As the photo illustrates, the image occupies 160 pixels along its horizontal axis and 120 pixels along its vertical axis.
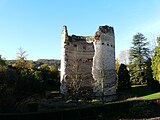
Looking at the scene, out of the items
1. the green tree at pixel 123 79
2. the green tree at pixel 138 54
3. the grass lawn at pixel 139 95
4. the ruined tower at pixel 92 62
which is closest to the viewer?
the grass lawn at pixel 139 95

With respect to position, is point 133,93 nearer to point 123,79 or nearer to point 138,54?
point 123,79

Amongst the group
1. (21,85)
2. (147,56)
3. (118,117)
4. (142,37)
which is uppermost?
(142,37)

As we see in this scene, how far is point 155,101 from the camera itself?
25.4 m

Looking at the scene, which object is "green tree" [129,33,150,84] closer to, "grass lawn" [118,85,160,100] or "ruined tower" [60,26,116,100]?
"grass lawn" [118,85,160,100]

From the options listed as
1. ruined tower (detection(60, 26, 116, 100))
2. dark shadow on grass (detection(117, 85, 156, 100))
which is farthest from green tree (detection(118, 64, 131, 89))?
ruined tower (detection(60, 26, 116, 100))

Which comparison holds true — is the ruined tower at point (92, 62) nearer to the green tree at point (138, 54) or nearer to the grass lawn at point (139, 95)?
the grass lawn at point (139, 95)

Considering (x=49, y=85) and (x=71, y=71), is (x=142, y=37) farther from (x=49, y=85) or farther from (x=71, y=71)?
(x=71, y=71)

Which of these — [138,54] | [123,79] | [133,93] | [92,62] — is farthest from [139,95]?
[138,54]

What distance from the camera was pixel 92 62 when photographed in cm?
3928

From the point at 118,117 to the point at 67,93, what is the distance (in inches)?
639

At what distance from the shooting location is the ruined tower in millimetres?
37312

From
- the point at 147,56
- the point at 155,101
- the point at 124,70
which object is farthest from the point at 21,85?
the point at 147,56

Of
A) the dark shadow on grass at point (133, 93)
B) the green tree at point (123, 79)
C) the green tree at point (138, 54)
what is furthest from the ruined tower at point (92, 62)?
the green tree at point (138, 54)

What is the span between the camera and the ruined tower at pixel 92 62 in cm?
3731
